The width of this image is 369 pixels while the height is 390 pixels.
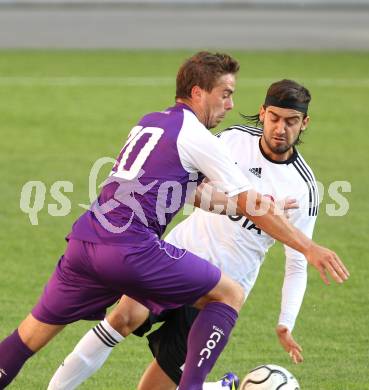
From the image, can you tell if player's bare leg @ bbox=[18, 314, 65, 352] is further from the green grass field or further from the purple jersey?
the green grass field

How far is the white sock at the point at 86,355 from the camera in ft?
21.5

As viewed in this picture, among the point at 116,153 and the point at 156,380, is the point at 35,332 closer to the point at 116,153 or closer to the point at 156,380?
the point at 156,380

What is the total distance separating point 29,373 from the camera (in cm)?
749

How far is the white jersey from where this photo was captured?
6.79 m

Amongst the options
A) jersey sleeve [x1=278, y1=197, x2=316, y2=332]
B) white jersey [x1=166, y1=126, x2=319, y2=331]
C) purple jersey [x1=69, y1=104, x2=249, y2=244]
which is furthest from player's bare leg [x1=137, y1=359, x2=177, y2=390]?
purple jersey [x1=69, y1=104, x2=249, y2=244]

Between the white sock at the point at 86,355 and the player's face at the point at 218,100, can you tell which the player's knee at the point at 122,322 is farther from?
the player's face at the point at 218,100

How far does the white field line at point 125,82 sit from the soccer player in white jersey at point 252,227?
14.8m

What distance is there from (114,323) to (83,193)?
661 centimetres

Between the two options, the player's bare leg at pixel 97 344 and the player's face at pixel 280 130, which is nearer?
the player's bare leg at pixel 97 344

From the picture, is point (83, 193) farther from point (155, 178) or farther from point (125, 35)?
point (125, 35)

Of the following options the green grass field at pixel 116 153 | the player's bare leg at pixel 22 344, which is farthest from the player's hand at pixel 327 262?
the green grass field at pixel 116 153

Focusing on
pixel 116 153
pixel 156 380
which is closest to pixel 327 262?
pixel 156 380

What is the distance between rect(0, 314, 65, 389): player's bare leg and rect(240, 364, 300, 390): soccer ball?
1.25 meters

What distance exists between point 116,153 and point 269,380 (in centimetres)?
929
